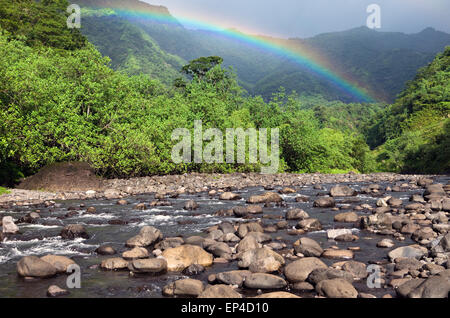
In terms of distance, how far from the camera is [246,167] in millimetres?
49750

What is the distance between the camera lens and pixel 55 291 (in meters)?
9.87

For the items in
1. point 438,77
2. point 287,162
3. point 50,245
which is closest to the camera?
point 50,245

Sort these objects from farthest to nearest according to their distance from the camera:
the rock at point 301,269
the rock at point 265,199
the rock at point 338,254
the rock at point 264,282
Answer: the rock at point 265,199 → the rock at point 338,254 → the rock at point 301,269 → the rock at point 264,282

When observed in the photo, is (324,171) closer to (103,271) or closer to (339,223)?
(339,223)

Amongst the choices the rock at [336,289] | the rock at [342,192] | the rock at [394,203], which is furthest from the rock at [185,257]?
the rock at [342,192]

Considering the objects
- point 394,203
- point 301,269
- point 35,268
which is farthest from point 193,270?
point 394,203

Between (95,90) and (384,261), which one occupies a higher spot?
(95,90)

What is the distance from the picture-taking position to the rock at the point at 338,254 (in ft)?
42.6

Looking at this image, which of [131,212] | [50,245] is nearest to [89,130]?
[131,212]

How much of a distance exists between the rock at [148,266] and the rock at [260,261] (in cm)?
246

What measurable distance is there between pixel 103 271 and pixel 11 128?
80.6 ft

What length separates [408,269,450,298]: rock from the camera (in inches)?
341

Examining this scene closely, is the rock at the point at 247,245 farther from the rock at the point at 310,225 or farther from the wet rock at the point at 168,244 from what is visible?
the rock at the point at 310,225

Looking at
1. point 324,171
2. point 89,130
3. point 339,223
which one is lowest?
point 324,171
